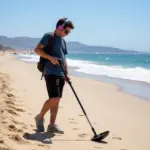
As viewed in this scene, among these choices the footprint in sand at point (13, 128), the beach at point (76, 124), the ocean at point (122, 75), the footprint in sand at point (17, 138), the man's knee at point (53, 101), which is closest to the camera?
the footprint in sand at point (17, 138)

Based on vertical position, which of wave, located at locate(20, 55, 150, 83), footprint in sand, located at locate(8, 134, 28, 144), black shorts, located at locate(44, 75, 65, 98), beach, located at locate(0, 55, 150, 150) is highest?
black shorts, located at locate(44, 75, 65, 98)

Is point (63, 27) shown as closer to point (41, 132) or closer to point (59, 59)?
point (59, 59)

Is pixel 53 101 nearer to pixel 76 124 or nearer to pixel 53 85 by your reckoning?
pixel 53 85

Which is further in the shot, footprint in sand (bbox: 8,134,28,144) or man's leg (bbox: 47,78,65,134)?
man's leg (bbox: 47,78,65,134)

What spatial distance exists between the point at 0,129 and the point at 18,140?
18.4 inches

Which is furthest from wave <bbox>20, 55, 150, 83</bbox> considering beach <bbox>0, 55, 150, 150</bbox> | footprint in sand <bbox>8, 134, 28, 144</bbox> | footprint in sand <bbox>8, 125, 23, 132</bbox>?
footprint in sand <bbox>8, 134, 28, 144</bbox>

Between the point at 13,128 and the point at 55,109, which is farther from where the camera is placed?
the point at 55,109

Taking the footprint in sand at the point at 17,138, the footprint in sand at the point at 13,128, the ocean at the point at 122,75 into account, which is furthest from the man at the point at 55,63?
the ocean at the point at 122,75

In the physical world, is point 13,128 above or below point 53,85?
below

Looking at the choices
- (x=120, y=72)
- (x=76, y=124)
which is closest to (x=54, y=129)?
(x=76, y=124)

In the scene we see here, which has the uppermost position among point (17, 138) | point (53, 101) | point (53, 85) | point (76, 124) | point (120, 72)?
point (53, 85)

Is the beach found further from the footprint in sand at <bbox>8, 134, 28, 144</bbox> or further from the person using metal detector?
the person using metal detector

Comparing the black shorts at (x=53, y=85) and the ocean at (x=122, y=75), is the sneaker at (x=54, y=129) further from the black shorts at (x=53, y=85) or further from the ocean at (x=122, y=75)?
the ocean at (x=122, y=75)

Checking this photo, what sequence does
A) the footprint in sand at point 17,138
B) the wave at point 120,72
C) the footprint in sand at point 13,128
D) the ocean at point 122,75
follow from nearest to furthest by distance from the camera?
the footprint in sand at point 17,138, the footprint in sand at point 13,128, the ocean at point 122,75, the wave at point 120,72
